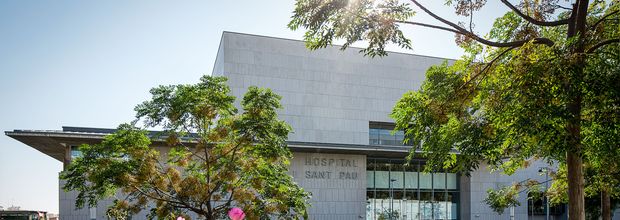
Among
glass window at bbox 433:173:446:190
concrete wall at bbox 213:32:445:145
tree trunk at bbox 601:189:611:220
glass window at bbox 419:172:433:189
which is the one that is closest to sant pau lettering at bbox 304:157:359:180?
concrete wall at bbox 213:32:445:145

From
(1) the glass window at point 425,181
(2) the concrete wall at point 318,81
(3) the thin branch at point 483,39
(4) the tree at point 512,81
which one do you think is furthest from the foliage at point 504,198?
(2) the concrete wall at point 318,81

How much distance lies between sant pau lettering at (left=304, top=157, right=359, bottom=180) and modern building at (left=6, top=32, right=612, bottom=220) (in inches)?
2.6

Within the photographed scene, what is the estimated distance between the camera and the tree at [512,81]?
34.8 ft

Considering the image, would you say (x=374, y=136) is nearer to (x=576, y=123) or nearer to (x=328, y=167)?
(x=328, y=167)

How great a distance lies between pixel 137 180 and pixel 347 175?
69.8 feet

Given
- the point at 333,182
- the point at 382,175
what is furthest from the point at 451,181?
the point at 333,182

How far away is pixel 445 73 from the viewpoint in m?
15.2

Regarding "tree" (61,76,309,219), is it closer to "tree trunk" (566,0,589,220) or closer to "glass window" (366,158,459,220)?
"tree trunk" (566,0,589,220)

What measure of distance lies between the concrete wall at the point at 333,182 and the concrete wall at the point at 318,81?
10.8 feet

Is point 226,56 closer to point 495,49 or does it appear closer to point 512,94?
point 495,49

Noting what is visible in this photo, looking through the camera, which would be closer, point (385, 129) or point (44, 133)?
point (44, 133)

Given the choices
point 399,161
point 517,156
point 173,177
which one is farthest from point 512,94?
point 399,161

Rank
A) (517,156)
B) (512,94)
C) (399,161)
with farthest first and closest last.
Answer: (399,161), (517,156), (512,94)

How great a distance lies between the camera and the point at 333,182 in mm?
36781
